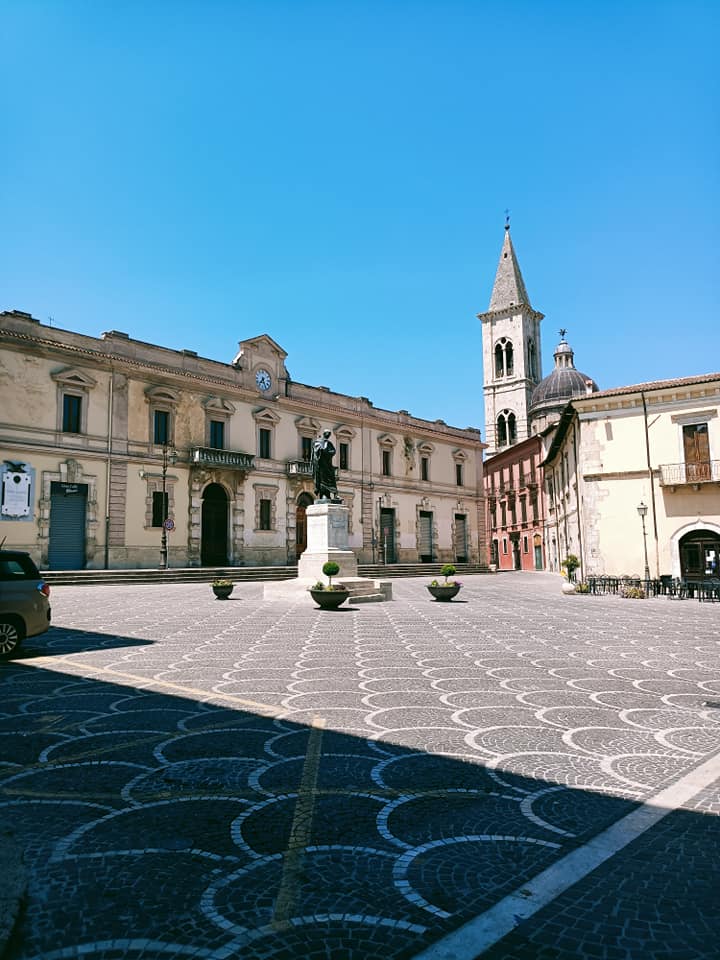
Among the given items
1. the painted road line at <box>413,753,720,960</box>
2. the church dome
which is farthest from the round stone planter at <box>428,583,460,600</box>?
the church dome

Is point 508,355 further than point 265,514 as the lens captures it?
Yes

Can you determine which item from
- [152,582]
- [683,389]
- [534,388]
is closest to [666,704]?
[683,389]

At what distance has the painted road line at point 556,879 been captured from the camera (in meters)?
2.39

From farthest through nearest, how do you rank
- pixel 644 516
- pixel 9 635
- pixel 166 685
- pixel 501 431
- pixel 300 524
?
pixel 501 431 → pixel 300 524 → pixel 644 516 → pixel 9 635 → pixel 166 685

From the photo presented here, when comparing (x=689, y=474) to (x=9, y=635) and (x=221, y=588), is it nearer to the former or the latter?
(x=221, y=588)

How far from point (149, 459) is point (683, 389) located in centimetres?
2530

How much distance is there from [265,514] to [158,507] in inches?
279

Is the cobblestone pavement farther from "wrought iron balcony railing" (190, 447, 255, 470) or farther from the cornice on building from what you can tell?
"wrought iron balcony railing" (190, 447, 255, 470)

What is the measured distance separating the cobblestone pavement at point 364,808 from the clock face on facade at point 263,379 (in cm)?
3183

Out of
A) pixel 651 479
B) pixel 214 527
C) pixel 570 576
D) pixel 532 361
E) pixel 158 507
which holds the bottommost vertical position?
pixel 570 576

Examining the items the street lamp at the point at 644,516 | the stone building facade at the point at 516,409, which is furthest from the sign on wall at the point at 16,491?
the stone building facade at the point at 516,409

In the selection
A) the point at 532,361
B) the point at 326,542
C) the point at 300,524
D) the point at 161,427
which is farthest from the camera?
the point at 532,361

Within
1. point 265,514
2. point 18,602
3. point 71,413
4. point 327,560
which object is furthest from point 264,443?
point 18,602

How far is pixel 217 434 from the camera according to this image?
36531mm
